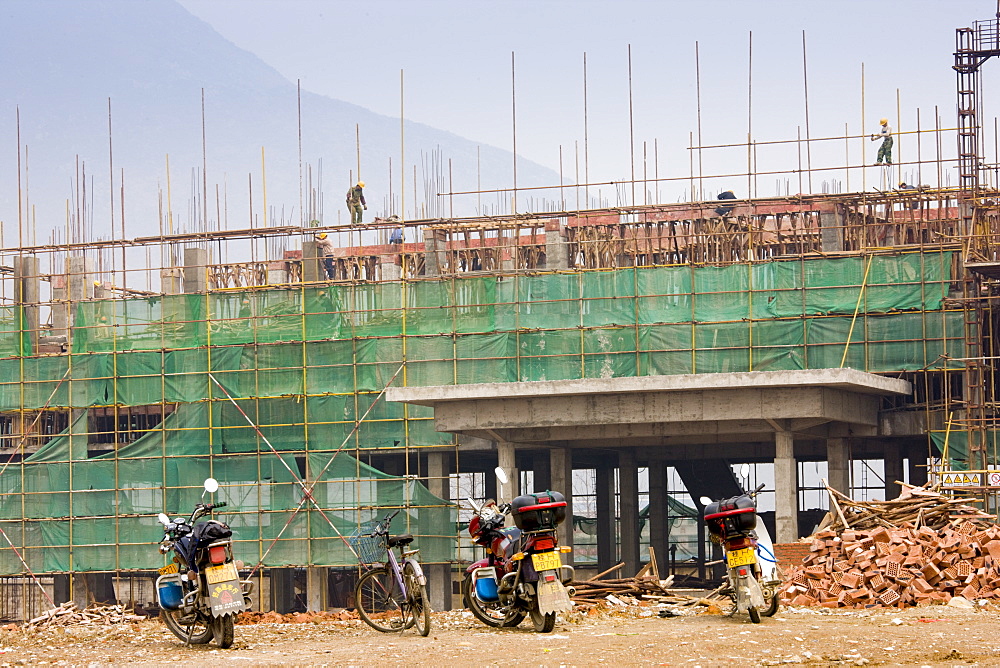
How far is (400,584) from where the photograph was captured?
14.6 m

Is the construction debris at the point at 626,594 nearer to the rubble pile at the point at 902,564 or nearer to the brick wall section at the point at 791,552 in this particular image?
the rubble pile at the point at 902,564

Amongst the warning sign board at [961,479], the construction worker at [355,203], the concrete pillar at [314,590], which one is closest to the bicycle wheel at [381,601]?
the warning sign board at [961,479]

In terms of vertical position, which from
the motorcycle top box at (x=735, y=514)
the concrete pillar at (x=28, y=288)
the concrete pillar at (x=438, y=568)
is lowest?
the concrete pillar at (x=438, y=568)

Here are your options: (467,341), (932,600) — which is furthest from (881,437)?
(932,600)

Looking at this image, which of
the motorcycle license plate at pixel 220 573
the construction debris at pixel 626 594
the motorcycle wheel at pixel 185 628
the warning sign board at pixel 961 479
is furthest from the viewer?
the warning sign board at pixel 961 479

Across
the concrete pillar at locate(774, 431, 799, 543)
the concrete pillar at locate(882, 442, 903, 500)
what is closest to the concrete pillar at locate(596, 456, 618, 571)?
the concrete pillar at locate(882, 442, 903, 500)

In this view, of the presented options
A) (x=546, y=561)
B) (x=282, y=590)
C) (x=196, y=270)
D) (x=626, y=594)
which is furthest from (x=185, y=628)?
(x=196, y=270)

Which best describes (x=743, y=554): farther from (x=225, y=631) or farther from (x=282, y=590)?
(x=282, y=590)

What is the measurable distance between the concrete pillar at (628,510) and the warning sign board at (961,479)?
10.8 m

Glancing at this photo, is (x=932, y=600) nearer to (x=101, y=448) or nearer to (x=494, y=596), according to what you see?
(x=494, y=596)

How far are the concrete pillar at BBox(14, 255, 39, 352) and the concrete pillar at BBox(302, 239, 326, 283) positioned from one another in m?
6.82

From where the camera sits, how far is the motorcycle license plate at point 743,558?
1475cm

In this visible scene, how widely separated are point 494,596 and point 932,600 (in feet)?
17.9

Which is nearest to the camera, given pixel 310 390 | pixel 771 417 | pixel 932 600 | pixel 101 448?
pixel 932 600
